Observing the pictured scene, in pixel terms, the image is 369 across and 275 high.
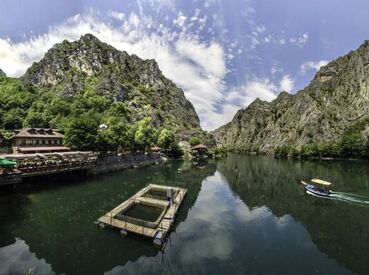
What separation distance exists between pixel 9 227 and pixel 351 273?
41.1m

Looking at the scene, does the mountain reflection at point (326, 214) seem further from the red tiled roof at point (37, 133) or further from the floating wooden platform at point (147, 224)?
the red tiled roof at point (37, 133)

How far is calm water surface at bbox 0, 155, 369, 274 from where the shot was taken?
1066 inches

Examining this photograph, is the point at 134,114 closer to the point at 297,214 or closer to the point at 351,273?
the point at 297,214

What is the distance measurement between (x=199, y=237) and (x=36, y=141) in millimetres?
80845

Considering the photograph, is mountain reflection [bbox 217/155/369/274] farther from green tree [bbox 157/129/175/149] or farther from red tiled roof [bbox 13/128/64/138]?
green tree [bbox 157/129/175/149]

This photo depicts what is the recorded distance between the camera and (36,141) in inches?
3696

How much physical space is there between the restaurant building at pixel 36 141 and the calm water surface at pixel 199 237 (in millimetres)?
30682

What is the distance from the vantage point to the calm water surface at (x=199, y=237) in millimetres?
27078

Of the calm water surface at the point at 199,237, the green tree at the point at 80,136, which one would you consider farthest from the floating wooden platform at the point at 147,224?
the green tree at the point at 80,136

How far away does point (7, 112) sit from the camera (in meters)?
152

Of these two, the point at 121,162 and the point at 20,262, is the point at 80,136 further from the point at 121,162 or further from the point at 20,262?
the point at 20,262

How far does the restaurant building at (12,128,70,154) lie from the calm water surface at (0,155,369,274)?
1208 inches

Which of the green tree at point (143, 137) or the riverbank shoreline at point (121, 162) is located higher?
the green tree at point (143, 137)

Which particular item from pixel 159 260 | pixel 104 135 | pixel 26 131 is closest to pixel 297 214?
pixel 159 260
